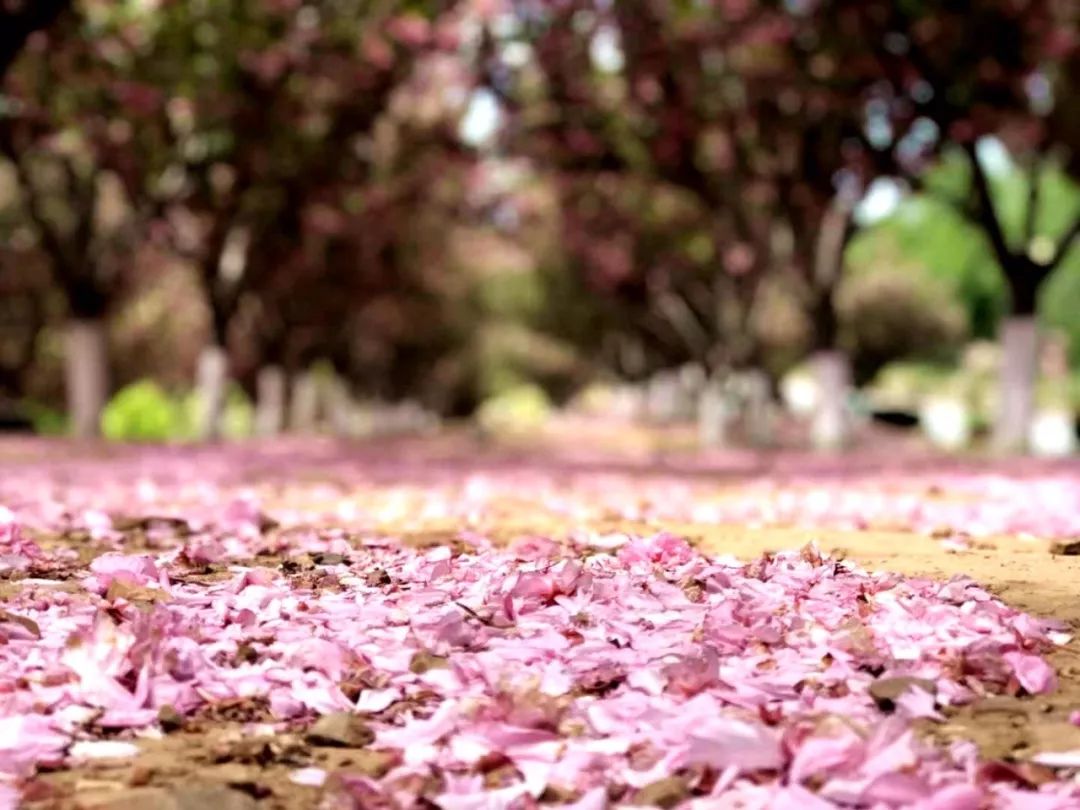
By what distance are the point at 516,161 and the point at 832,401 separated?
7636mm

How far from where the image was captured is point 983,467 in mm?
18562

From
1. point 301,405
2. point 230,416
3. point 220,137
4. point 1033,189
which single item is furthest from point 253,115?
point 301,405

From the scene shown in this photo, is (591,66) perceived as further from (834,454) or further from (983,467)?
(983,467)

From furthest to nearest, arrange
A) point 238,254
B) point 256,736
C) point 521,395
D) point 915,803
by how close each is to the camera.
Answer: point 521,395
point 238,254
point 256,736
point 915,803

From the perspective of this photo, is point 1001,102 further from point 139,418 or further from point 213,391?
point 139,418

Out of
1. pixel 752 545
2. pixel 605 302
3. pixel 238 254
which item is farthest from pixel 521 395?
pixel 752 545

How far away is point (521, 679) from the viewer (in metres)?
4.58

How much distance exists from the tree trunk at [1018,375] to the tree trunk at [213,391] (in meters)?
14.5

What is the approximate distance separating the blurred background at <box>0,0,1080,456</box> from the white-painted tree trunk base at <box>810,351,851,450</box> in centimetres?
7

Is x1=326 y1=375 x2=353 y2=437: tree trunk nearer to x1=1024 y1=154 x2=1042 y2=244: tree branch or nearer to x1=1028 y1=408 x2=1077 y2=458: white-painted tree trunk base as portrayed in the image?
x1=1028 y1=408 x2=1077 y2=458: white-painted tree trunk base

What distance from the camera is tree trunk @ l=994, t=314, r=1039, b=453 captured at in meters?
22.5

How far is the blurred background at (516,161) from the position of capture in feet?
72.1

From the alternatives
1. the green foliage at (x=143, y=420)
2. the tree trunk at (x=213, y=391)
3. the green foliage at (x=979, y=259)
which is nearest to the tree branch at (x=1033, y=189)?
the tree trunk at (x=213, y=391)

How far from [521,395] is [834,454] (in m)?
87.6
